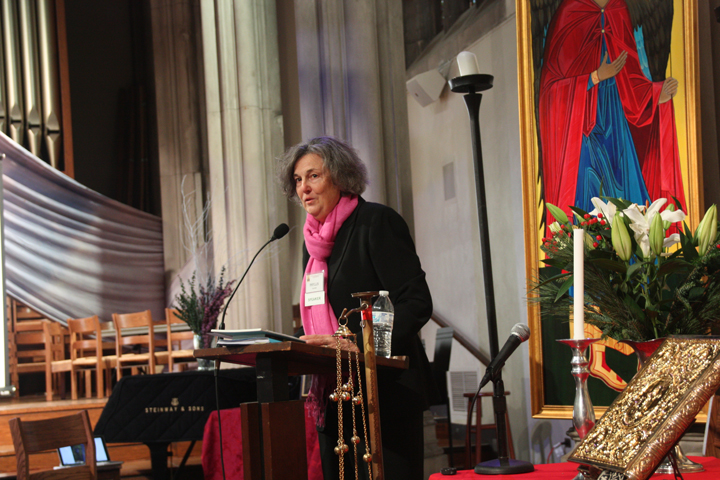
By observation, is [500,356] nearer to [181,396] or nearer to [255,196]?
[181,396]

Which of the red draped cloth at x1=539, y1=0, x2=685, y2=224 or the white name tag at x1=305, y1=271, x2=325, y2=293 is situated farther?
the red draped cloth at x1=539, y1=0, x2=685, y2=224

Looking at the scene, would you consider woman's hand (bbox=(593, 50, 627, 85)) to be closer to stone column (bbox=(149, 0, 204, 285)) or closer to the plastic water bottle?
the plastic water bottle

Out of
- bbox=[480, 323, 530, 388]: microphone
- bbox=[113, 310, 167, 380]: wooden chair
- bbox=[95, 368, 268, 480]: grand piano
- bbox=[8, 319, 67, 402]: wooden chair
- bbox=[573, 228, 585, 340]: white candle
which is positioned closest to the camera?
bbox=[573, 228, 585, 340]: white candle

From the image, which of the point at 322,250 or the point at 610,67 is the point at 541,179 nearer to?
the point at 610,67

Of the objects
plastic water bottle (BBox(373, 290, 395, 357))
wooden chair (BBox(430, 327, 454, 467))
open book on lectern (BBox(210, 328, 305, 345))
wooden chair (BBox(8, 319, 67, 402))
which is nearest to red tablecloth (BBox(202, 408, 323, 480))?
wooden chair (BBox(430, 327, 454, 467))

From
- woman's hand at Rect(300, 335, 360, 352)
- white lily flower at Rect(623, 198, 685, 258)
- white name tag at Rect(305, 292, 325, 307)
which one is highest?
white lily flower at Rect(623, 198, 685, 258)

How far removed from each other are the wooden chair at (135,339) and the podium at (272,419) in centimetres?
523

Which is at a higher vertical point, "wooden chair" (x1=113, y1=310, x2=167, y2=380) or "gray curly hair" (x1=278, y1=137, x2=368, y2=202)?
"gray curly hair" (x1=278, y1=137, x2=368, y2=202)

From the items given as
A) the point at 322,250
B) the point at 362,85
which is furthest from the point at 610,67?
the point at 322,250

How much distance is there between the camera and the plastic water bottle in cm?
175

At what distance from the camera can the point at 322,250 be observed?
77.9 inches

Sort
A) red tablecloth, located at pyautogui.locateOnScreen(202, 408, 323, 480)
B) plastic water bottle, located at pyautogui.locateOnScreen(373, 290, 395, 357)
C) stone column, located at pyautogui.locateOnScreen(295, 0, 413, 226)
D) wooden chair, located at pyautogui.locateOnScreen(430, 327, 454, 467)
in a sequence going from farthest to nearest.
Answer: stone column, located at pyautogui.locateOnScreen(295, 0, 413, 226) < wooden chair, located at pyautogui.locateOnScreen(430, 327, 454, 467) < red tablecloth, located at pyautogui.locateOnScreen(202, 408, 323, 480) < plastic water bottle, located at pyautogui.locateOnScreen(373, 290, 395, 357)

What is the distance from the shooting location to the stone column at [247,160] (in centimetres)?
562

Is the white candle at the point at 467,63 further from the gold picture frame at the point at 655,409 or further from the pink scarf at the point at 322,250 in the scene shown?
the gold picture frame at the point at 655,409
